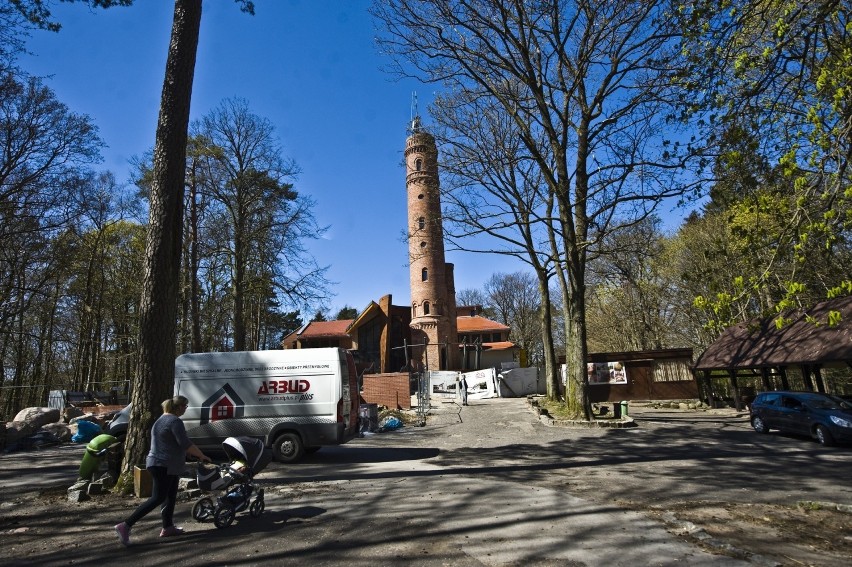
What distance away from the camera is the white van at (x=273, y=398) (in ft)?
36.3

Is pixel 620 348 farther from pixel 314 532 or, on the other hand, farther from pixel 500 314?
pixel 314 532

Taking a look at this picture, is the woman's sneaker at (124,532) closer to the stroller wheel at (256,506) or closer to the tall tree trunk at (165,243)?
the stroller wheel at (256,506)

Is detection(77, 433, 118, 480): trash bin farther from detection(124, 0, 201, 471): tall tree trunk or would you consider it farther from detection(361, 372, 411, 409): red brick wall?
detection(361, 372, 411, 409): red brick wall

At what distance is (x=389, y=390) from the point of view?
2511cm

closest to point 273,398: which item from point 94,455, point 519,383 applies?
point 94,455

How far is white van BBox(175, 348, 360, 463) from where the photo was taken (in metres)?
11.1

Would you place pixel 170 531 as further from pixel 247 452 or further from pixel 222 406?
pixel 222 406

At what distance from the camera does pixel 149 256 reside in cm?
847

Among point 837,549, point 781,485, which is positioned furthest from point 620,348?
point 837,549

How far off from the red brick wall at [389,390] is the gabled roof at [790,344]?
13.9 m

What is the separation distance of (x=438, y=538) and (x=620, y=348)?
1586 inches

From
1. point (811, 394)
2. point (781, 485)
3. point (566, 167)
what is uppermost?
point (566, 167)

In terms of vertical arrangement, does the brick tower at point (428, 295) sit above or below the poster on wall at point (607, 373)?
above

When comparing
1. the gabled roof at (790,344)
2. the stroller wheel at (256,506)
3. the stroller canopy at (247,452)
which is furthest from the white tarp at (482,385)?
the stroller wheel at (256,506)
